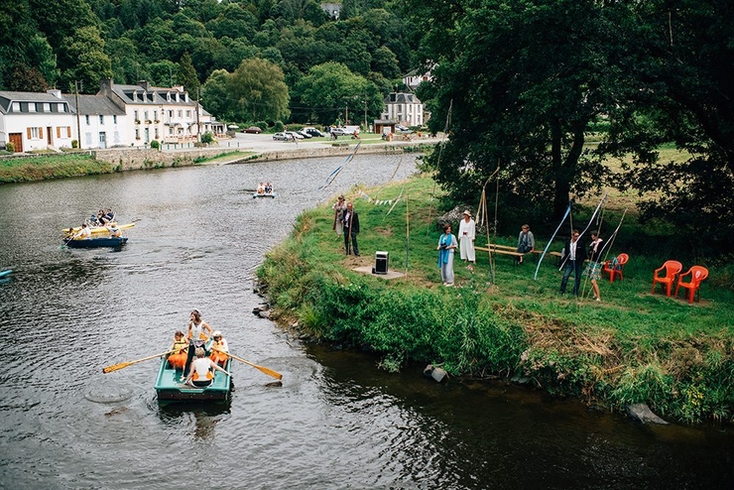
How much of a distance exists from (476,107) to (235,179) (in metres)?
39.3

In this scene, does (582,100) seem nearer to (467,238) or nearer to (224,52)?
(467,238)

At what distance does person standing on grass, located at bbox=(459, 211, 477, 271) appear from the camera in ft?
75.5

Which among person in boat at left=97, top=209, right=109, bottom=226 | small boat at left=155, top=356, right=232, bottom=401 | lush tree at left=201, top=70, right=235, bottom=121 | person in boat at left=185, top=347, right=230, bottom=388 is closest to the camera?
small boat at left=155, top=356, right=232, bottom=401

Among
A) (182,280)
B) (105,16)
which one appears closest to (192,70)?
(105,16)

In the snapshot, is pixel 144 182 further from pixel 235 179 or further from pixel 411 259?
pixel 411 259

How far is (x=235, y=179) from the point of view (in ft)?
208

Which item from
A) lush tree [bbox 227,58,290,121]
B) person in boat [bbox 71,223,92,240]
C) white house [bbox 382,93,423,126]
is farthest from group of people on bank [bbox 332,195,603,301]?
white house [bbox 382,93,423,126]

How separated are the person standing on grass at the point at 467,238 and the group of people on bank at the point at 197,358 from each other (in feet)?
29.0

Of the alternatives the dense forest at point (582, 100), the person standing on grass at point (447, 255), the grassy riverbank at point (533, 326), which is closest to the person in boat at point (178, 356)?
the grassy riverbank at point (533, 326)

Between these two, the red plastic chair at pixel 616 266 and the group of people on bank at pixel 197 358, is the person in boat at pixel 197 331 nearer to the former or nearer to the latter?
the group of people on bank at pixel 197 358

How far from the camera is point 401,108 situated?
143750mm

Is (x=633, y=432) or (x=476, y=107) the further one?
(x=476, y=107)

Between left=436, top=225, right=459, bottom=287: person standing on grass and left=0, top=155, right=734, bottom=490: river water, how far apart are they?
12.8 feet

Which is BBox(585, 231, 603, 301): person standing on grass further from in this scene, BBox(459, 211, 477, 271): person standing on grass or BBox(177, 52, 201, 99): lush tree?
BBox(177, 52, 201, 99): lush tree
